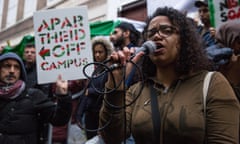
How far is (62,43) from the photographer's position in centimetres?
414

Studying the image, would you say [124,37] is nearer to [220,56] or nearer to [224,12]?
[224,12]

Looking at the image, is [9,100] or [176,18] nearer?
[176,18]

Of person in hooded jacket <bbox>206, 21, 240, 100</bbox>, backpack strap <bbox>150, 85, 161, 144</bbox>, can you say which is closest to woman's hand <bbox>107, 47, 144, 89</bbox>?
backpack strap <bbox>150, 85, 161, 144</bbox>

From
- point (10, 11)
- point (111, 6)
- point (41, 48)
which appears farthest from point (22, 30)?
point (41, 48)

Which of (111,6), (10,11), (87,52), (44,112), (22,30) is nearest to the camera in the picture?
(44,112)

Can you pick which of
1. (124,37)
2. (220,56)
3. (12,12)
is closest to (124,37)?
(124,37)

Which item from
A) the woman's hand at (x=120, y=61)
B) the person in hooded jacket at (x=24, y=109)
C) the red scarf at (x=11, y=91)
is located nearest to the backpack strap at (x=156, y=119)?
the woman's hand at (x=120, y=61)

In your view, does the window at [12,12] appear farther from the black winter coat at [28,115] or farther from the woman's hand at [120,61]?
the woman's hand at [120,61]

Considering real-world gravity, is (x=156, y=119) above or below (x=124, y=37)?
below

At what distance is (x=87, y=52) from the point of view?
13.2ft

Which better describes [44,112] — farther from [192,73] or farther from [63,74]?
[192,73]

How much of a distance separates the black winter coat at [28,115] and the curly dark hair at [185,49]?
1173 millimetres

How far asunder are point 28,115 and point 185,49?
1.76 m

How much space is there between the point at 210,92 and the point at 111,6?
8038mm
